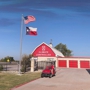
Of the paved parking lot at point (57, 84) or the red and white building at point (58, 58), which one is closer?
the paved parking lot at point (57, 84)

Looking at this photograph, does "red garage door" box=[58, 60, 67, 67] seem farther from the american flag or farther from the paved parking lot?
the paved parking lot

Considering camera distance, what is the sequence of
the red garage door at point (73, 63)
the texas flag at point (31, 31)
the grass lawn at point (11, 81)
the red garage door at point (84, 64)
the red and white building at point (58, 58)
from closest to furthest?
the grass lawn at point (11, 81) < the texas flag at point (31, 31) < the red garage door at point (84, 64) < the red and white building at point (58, 58) < the red garage door at point (73, 63)

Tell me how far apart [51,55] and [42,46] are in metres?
4.03

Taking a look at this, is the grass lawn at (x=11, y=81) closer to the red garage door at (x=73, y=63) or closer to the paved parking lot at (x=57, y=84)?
the paved parking lot at (x=57, y=84)

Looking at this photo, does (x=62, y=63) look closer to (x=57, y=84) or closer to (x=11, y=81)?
(x=11, y=81)

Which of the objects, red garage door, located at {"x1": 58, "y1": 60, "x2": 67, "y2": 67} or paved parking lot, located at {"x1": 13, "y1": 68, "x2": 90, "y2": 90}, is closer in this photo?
paved parking lot, located at {"x1": 13, "y1": 68, "x2": 90, "y2": 90}

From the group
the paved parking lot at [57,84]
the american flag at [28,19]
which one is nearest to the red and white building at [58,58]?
the american flag at [28,19]

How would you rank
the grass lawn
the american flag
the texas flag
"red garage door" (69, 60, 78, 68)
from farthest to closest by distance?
"red garage door" (69, 60, 78, 68) < the texas flag < the american flag < the grass lawn

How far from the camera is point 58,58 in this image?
202ft

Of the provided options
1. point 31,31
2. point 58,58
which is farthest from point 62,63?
point 31,31

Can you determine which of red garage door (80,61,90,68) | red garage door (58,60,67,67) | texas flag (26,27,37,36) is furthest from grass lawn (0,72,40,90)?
red garage door (80,61,90,68)

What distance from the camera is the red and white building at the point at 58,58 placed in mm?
60031

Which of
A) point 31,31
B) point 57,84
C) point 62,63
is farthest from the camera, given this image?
point 62,63

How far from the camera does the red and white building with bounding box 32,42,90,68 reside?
60031 mm
